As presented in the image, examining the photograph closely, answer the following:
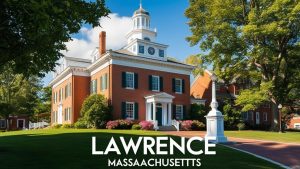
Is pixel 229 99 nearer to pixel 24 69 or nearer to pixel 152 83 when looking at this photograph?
pixel 152 83

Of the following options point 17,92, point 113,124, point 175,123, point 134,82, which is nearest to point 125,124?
A: point 113,124

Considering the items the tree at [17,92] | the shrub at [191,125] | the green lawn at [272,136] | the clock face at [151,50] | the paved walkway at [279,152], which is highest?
the clock face at [151,50]

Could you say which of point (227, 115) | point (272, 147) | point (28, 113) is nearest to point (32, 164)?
point (272, 147)

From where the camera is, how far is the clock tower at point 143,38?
36.9m

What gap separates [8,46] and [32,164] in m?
3.99

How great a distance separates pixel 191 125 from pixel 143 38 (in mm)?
12479

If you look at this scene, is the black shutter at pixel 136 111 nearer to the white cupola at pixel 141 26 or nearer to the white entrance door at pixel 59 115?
the white cupola at pixel 141 26

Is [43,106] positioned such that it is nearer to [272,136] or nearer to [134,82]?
[134,82]

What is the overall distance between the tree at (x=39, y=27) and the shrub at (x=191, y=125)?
21.9 meters

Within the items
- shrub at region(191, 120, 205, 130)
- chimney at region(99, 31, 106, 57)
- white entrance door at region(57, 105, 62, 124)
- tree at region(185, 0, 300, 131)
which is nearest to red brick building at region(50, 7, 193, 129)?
chimney at region(99, 31, 106, 57)

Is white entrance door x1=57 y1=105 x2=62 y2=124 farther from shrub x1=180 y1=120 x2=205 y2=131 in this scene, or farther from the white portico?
shrub x1=180 y1=120 x2=205 y2=131

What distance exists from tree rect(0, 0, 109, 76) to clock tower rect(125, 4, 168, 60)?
71.8 feet

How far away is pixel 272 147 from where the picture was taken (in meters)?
19.1

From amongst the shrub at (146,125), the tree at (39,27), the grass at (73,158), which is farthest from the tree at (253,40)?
the tree at (39,27)
